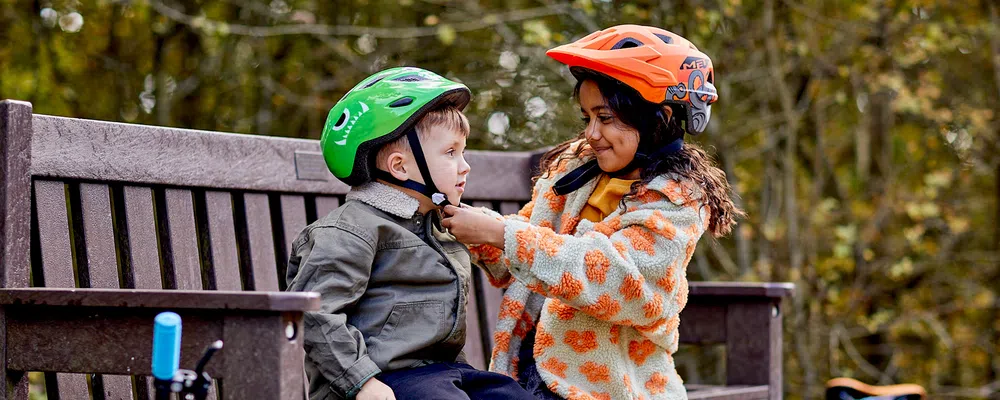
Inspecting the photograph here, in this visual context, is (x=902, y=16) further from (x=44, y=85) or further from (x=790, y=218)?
(x=44, y=85)

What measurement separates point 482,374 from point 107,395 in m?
0.84

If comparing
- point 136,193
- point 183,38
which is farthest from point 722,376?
point 136,193

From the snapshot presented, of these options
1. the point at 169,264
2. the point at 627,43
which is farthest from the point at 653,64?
the point at 169,264

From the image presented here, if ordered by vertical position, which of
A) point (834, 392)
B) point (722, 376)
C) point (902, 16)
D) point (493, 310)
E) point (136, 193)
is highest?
point (902, 16)

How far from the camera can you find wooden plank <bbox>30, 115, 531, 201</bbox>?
2516 millimetres

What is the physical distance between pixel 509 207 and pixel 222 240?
3.57 feet

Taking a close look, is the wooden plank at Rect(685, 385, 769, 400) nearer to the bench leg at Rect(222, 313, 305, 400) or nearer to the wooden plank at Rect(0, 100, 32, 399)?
the bench leg at Rect(222, 313, 305, 400)

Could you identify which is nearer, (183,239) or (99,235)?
(99,235)

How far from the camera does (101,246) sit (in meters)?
2.60

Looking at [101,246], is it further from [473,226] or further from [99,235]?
[473,226]

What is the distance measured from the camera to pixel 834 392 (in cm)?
369

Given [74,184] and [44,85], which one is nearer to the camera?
[74,184]

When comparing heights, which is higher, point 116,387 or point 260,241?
point 260,241

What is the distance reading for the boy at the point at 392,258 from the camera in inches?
88.2
